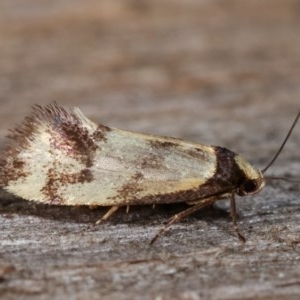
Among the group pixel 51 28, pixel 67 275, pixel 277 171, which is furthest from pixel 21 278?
pixel 51 28

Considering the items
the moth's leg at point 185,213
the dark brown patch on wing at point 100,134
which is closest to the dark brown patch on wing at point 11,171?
the dark brown patch on wing at point 100,134

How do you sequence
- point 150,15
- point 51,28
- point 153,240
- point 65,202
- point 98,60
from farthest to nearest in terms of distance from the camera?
1. point 150,15
2. point 51,28
3. point 98,60
4. point 65,202
5. point 153,240

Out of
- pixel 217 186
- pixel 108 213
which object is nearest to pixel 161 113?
pixel 217 186

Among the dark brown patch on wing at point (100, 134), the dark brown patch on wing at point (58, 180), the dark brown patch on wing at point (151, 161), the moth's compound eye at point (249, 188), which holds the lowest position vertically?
the moth's compound eye at point (249, 188)

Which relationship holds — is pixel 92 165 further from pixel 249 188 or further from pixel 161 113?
pixel 161 113

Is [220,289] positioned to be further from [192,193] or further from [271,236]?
[192,193]

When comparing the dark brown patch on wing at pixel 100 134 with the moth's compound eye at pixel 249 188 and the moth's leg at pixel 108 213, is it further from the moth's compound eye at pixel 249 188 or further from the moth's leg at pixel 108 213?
the moth's compound eye at pixel 249 188
